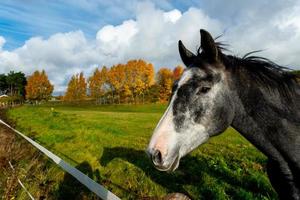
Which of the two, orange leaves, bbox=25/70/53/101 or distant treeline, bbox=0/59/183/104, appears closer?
distant treeline, bbox=0/59/183/104

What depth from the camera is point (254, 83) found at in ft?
13.7

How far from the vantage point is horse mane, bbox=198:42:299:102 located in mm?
4180

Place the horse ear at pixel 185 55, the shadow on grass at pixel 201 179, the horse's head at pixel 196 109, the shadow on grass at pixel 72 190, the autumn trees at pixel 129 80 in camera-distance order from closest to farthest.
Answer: the horse's head at pixel 196 109
the horse ear at pixel 185 55
the shadow on grass at pixel 201 179
the shadow on grass at pixel 72 190
the autumn trees at pixel 129 80

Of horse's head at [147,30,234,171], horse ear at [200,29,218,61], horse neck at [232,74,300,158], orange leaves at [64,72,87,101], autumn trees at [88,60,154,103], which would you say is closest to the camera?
horse's head at [147,30,234,171]

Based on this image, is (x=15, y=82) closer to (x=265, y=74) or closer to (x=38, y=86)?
(x=38, y=86)

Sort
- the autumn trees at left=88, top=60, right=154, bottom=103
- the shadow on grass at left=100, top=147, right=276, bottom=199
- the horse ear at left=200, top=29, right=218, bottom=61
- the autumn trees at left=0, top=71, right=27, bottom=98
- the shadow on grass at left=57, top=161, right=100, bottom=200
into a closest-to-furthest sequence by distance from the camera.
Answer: the horse ear at left=200, top=29, right=218, bottom=61 → the shadow on grass at left=100, top=147, right=276, bottom=199 → the shadow on grass at left=57, top=161, right=100, bottom=200 → the autumn trees at left=88, top=60, right=154, bottom=103 → the autumn trees at left=0, top=71, right=27, bottom=98

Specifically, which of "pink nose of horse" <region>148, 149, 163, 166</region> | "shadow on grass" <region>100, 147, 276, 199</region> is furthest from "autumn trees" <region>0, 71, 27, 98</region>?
"pink nose of horse" <region>148, 149, 163, 166</region>

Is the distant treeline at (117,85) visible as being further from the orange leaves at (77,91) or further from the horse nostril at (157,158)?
the horse nostril at (157,158)

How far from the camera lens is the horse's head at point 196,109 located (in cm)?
368

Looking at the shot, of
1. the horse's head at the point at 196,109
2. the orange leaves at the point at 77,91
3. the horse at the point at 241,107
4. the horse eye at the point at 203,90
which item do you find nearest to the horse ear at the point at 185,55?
the horse at the point at 241,107

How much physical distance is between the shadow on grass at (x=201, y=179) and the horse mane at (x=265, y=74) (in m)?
3.01

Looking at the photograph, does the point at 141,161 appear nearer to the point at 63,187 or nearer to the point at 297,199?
the point at 63,187

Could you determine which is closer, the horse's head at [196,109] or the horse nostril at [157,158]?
the horse nostril at [157,158]

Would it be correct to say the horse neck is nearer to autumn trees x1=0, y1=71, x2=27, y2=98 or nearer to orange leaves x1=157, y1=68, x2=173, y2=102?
Result: orange leaves x1=157, y1=68, x2=173, y2=102
